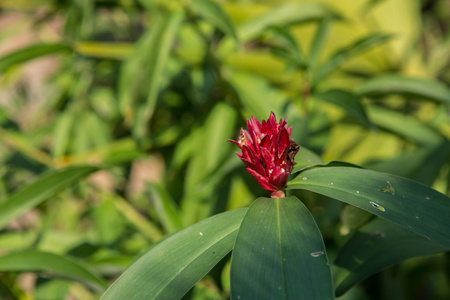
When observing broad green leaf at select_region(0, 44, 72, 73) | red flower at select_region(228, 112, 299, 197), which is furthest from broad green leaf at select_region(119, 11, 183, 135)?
red flower at select_region(228, 112, 299, 197)

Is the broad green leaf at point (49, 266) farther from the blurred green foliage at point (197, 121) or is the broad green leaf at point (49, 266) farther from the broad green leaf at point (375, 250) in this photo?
the broad green leaf at point (375, 250)

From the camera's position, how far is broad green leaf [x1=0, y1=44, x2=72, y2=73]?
693mm

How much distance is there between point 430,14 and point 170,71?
3.08 ft

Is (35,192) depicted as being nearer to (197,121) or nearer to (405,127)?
(197,121)

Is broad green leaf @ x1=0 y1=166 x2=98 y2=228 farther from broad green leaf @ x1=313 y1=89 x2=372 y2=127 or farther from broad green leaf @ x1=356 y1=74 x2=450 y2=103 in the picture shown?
broad green leaf @ x1=356 y1=74 x2=450 y2=103

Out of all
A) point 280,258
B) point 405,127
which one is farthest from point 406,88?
point 280,258

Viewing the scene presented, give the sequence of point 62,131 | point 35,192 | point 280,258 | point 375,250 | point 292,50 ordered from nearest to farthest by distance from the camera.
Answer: point 280,258 → point 375,250 → point 35,192 → point 292,50 → point 62,131

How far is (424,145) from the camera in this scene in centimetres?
74

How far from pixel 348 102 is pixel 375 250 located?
0.68ft

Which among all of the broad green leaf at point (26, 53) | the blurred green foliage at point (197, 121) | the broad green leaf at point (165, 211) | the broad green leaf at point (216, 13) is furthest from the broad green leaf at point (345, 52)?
the broad green leaf at point (26, 53)

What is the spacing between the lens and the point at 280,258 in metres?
0.33

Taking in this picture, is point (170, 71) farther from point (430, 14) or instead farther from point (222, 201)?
point (430, 14)

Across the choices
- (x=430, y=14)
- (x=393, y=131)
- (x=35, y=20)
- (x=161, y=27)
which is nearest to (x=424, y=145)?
(x=393, y=131)

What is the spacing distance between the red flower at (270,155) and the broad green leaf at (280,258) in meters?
0.03
